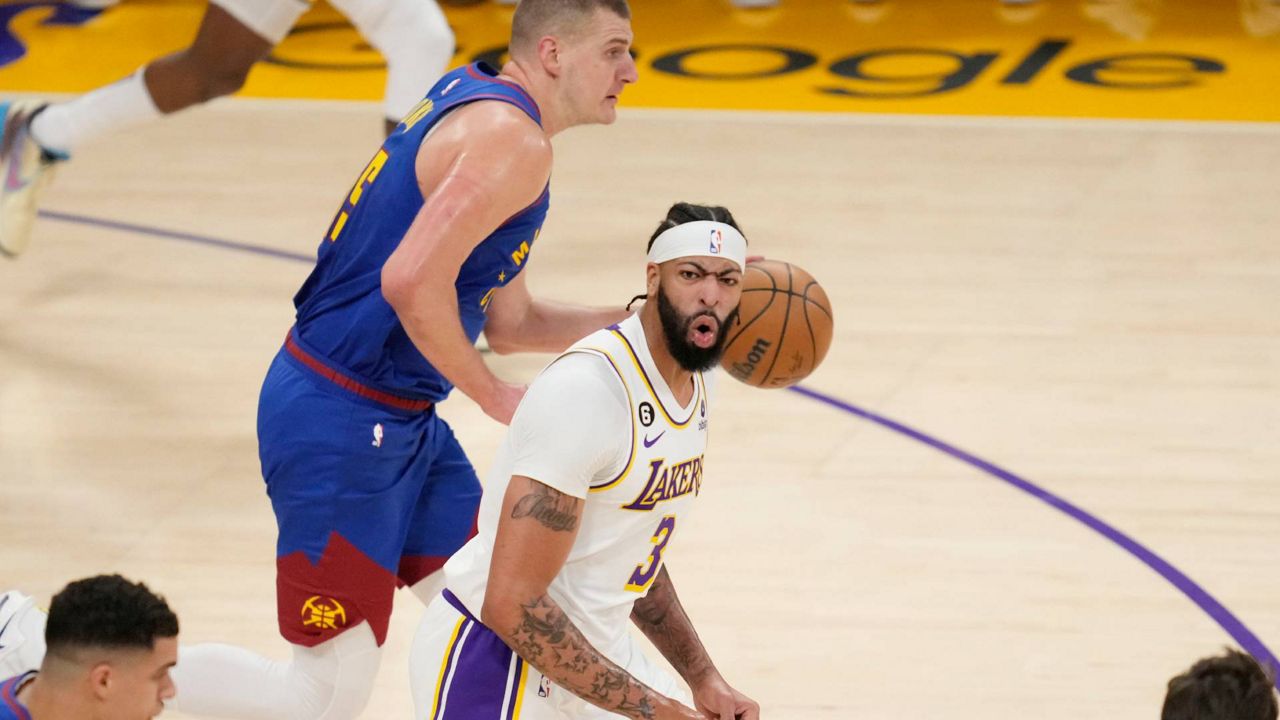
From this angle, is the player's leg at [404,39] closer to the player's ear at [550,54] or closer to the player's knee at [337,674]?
the player's ear at [550,54]

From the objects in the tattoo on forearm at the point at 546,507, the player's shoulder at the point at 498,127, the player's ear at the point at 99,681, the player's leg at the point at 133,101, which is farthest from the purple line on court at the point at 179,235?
the player's ear at the point at 99,681

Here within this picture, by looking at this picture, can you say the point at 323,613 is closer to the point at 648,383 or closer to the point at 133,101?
A: the point at 648,383

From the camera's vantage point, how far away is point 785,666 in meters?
4.91

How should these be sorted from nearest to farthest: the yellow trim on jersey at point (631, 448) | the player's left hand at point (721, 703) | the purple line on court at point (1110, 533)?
the yellow trim on jersey at point (631, 448) < the player's left hand at point (721, 703) < the purple line on court at point (1110, 533)

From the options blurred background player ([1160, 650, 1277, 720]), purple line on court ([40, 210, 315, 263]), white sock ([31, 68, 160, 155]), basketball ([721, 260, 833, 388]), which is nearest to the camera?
blurred background player ([1160, 650, 1277, 720])

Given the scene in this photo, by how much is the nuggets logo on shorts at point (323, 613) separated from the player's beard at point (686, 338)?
3.70ft

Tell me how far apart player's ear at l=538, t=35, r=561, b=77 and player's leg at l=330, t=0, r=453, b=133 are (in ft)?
11.0

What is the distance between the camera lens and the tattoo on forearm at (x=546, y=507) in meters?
3.07

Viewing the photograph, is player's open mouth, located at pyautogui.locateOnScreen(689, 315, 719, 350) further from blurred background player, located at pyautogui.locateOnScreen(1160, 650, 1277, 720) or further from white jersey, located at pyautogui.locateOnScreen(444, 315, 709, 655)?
blurred background player, located at pyautogui.locateOnScreen(1160, 650, 1277, 720)

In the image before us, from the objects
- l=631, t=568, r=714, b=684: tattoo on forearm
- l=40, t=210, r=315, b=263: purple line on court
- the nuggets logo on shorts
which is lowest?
l=40, t=210, r=315, b=263: purple line on court

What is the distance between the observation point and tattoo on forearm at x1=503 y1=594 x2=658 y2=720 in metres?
3.11

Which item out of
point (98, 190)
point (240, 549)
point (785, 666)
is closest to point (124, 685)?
point (785, 666)

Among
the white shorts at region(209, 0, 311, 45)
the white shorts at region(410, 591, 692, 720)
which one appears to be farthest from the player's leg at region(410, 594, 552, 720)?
the white shorts at region(209, 0, 311, 45)

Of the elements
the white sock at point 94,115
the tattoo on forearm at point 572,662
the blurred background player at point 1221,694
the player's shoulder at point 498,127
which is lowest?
the white sock at point 94,115
